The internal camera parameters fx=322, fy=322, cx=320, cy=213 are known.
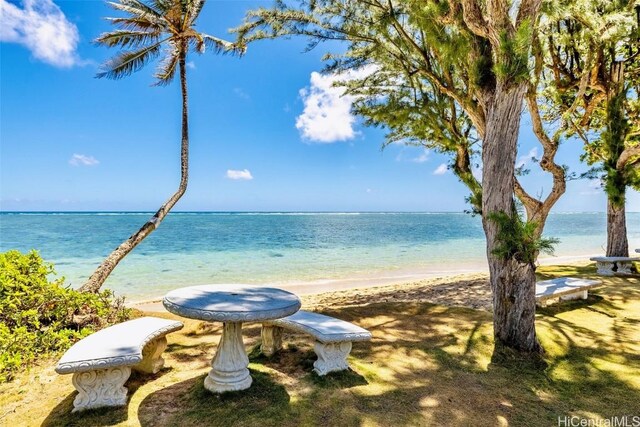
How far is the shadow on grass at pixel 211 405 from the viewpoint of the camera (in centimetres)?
294

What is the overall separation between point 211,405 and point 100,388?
1.05m

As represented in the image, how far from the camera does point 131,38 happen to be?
786cm

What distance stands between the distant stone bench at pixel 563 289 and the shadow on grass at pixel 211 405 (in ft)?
17.2

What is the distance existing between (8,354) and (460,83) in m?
9.19

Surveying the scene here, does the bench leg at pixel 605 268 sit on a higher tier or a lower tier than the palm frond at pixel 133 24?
lower

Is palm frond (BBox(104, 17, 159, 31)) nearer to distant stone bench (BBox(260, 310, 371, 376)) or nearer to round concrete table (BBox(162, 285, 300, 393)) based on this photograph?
round concrete table (BBox(162, 285, 300, 393))

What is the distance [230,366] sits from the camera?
343cm

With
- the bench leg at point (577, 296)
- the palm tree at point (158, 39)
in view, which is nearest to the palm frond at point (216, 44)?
A: the palm tree at point (158, 39)

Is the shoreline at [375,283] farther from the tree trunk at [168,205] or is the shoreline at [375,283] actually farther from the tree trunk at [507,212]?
the tree trunk at [507,212]

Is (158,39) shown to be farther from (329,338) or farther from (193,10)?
(329,338)

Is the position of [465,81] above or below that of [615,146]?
above

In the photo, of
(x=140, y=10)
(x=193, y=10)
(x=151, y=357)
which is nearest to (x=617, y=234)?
(x=151, y=357)

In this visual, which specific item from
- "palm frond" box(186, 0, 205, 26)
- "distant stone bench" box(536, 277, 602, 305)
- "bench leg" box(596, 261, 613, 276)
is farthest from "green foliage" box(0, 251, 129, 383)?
"bench leg" box(596, 261, 613, 276)

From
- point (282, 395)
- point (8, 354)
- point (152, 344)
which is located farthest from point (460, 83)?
point (8, 354)
